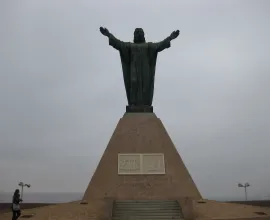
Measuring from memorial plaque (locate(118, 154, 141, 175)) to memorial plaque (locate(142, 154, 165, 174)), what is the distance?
191mm

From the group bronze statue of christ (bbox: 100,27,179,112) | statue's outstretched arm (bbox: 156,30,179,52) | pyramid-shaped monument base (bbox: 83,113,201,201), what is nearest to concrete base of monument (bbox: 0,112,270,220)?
pyramid-shaped monument base (bbox: 83,113,201,201)

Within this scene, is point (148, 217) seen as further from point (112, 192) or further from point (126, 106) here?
point (126, 106)

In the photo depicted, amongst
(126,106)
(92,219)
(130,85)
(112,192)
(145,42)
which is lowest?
(92,219)

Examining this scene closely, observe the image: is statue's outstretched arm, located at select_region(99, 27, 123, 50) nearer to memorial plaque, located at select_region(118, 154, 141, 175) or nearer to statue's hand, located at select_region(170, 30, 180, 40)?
statue's hand, located at select_region(170, 30, 180, 40)

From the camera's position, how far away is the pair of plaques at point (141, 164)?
10.5 m

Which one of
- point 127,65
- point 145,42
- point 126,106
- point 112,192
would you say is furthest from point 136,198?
point 145,42

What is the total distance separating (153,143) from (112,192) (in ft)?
7.09

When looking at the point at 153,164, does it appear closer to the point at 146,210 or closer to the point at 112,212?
the point at 146,210

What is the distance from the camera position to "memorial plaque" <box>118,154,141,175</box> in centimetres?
1047

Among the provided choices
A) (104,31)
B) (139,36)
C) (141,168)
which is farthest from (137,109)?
(104,31)

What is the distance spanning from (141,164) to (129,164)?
38 centimetres

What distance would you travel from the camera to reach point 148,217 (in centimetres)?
859

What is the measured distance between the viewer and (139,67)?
1227 cm

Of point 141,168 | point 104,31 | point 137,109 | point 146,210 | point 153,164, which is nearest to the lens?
point 146,210
